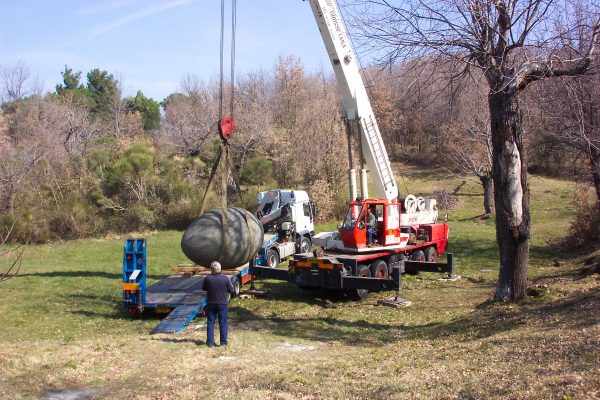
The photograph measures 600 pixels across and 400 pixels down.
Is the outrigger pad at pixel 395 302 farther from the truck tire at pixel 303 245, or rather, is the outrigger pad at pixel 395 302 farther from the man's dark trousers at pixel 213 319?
the truck tire at pixel 303 245

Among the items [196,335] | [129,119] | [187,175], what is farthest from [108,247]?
[129,119]

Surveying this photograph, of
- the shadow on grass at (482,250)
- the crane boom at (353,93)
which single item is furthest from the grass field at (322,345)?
the shadow on grass at (482,250)

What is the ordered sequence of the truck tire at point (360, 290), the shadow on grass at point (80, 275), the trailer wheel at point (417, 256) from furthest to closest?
the shadow on grass at point (80, 275)
the trailer wheel at point (417, 256)
the truck tire at point (360, 290)

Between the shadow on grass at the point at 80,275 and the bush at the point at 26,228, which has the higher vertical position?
the bush at the point at 26,228

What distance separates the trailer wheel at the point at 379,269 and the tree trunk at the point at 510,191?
4657mm

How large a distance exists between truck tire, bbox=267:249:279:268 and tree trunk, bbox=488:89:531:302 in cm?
933

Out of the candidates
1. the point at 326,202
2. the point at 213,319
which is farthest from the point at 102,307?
the point at 326,202

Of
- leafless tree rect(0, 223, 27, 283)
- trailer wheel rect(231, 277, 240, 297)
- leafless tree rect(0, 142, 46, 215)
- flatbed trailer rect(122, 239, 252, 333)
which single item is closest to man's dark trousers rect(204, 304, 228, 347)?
flatbed trailer rect(122, 239, 252, 333)

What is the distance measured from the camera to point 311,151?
37.4 metres

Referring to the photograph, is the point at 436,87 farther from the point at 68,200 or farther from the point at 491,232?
the point at 68,200

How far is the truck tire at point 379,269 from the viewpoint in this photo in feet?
51.9

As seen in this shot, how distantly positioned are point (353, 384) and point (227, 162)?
4.72 metres

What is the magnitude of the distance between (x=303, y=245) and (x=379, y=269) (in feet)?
22.9

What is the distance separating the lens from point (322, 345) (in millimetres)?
10383
